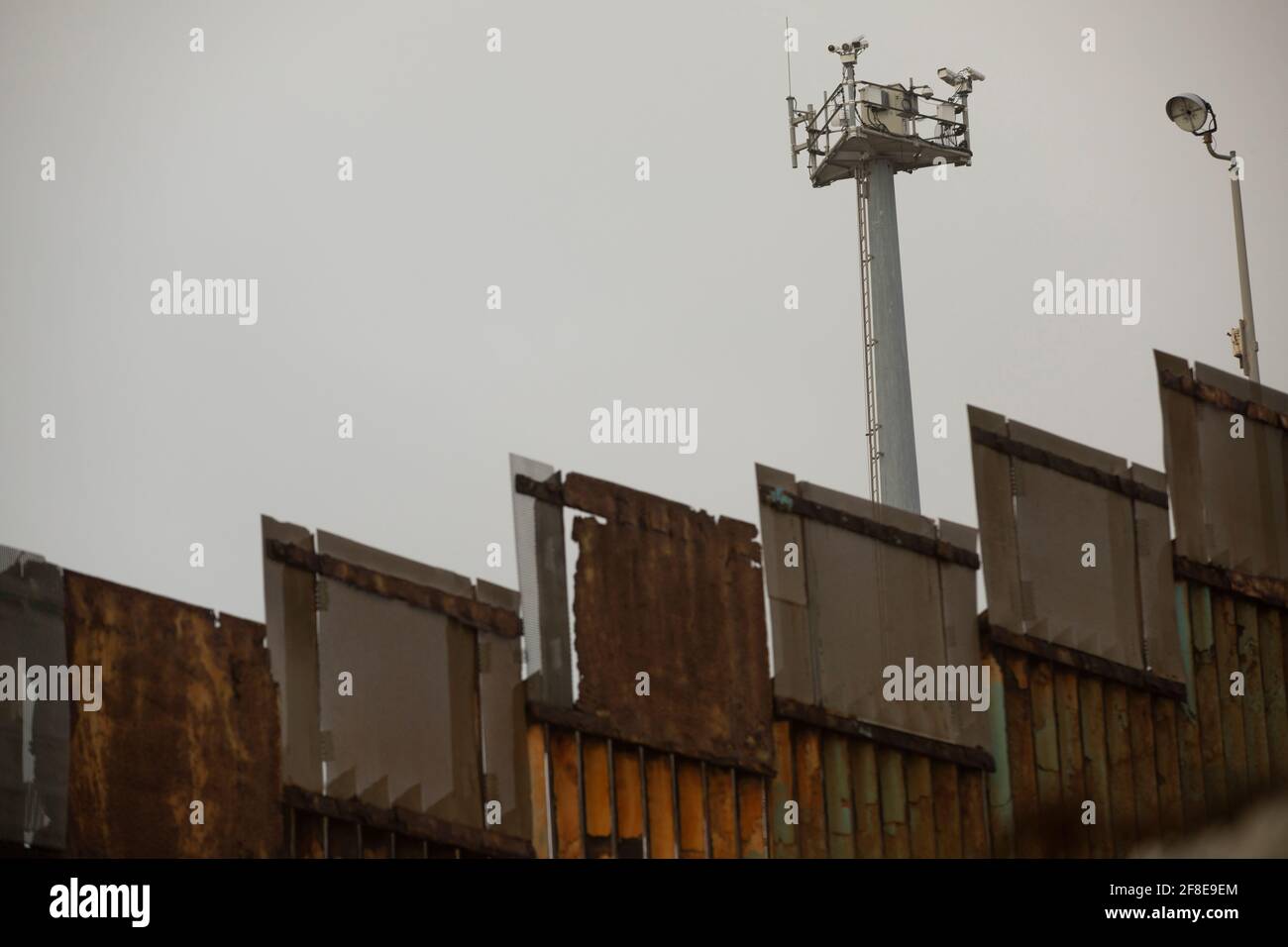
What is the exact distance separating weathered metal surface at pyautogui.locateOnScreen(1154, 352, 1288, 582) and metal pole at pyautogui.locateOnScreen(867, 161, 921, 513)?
20079 mm

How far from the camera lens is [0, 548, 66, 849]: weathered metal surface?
510 inches

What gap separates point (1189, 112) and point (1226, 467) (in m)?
9.62

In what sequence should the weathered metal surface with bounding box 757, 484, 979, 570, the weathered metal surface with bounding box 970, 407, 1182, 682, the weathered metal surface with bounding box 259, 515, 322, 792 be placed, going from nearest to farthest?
1. the weathered metal surface with bounding box 259, 515, 322, 792
2. the weathered metal surface with bounding box 757, 484, 979, 570
3. the weathered metal surface with bounding box 970, 407, 1182, 682

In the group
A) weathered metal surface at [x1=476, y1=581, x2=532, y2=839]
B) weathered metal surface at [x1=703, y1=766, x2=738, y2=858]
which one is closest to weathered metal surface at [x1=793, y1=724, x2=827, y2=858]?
weathered metal surface at [x1=703, y1=766, x2=738, y2=858]

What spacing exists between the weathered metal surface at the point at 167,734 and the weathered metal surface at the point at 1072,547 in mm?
5863

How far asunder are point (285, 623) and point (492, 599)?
154 cm

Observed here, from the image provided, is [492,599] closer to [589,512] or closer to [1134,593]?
[589,512]

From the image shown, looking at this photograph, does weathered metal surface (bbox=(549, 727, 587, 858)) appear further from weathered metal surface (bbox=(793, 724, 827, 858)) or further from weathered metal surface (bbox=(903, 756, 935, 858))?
weathered metal surface (bbox=(903, 756, 935, 858))

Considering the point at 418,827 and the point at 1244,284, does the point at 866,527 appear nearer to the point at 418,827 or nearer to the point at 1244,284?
the point at 418,827

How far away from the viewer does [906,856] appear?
1459 centimetres
